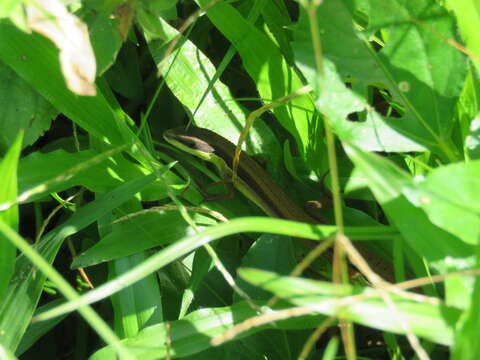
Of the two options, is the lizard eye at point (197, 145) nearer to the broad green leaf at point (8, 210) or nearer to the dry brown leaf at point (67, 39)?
the broad green leaf at point (8, 210)

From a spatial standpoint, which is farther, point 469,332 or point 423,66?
point 423,66

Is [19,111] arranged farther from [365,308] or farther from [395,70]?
[365,308]

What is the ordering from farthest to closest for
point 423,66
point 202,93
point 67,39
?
point 202,93 → point 423,66 → point 67,39

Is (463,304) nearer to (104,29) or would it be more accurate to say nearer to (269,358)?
(269,358)

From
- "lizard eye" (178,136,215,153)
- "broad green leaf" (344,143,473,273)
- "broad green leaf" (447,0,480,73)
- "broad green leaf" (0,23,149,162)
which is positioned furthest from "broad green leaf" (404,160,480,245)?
"lizard eye" (178,136,215,153)

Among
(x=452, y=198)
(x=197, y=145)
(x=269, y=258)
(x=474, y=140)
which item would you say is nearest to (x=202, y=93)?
(x=197, y=145)

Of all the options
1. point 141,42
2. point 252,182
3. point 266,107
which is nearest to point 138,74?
point 141,42

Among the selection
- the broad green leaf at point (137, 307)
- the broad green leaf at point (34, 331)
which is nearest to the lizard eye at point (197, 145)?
the broad green leaf at point (137, 307)
